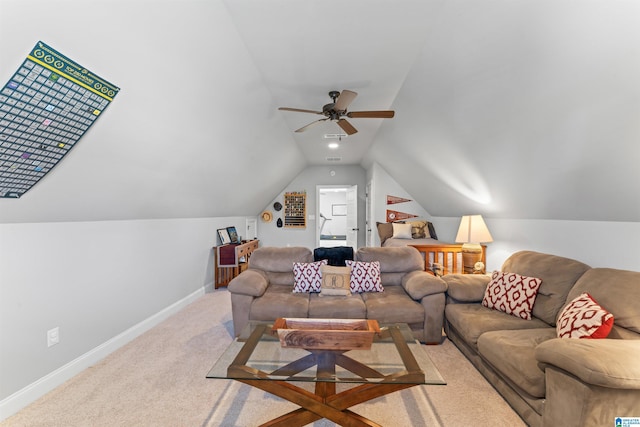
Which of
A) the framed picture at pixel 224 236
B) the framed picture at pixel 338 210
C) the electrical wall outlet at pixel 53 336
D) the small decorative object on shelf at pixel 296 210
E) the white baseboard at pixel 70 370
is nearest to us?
the white baseboard at pixel 70 370

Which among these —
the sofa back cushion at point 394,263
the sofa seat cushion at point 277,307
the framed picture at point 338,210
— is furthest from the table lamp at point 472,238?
the framed picture at point 338,210

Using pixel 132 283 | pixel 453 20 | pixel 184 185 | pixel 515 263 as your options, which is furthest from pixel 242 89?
pixel 515 263

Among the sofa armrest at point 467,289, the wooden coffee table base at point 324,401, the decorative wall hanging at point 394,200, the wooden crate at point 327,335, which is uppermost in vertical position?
the decorative wall hanging at point 394,200

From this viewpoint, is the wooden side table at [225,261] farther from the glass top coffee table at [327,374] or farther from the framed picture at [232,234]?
the glass top coffee table at [327,374]

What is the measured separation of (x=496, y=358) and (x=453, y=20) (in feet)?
7.67

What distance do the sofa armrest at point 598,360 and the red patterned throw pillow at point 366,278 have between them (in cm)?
168

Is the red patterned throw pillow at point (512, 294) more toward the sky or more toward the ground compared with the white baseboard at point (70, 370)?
more toward the sky

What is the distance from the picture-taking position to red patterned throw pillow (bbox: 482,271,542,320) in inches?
95.3

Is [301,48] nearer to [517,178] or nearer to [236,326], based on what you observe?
[517,178]

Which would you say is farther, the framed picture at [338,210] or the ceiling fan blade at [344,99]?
the framed picture at [338,210]

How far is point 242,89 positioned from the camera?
2781 millimetres

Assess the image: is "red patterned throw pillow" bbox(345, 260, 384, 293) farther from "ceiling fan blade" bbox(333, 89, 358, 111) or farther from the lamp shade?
"ceiling fan blade" bbox(333, 89, 358, 111)

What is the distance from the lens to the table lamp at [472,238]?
3.47 meters

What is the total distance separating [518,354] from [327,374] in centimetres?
125
